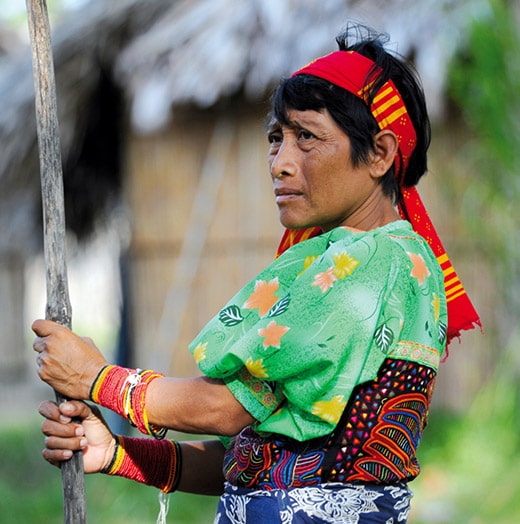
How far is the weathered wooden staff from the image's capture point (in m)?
1.97

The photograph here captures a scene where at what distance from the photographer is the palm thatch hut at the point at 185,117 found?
6051mm

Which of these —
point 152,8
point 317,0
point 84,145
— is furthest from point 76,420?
point 84,145

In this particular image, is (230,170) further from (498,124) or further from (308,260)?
(308,260)

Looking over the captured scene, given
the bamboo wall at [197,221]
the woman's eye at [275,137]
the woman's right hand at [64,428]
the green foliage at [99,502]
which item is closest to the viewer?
the woman's right hand at [64,428]

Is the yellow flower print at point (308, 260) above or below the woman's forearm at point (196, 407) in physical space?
above

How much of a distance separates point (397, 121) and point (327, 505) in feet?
2.62

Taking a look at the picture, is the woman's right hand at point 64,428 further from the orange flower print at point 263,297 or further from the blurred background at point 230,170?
the blurred background at point 230,170

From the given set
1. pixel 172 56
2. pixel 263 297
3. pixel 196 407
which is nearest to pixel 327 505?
pixel 196 407

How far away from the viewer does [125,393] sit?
6.20 ft

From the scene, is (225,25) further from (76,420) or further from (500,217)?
(76,420)

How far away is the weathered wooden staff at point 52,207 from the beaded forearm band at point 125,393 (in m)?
0.13

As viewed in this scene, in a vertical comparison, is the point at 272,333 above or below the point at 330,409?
above

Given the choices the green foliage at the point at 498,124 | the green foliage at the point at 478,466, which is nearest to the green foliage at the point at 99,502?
the green foliage at the point at 478,466

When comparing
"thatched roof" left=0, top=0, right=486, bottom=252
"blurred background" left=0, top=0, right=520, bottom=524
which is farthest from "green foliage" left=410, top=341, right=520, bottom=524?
"thatched roof" left=0, top=0, right=486, bottom=252
